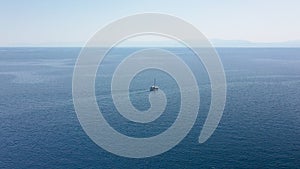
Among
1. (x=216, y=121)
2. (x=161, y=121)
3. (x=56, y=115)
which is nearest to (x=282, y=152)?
(x=216, y=121)

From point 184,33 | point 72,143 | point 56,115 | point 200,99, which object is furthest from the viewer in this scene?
point 200,99

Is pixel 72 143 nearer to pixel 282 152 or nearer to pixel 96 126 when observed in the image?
pixel 96 126

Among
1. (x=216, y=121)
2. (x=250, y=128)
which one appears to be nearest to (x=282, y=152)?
(x=250, y=128)

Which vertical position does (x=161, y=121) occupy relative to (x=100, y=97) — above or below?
below

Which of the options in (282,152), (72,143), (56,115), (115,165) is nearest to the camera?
(115,165)

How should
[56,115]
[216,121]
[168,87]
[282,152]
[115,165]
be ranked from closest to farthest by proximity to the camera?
1. [115,165]
2. [282,152]
3. [216,121]
4. [56,115]
5. [168,87]

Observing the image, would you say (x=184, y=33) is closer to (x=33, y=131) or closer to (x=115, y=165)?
(x=115, y=165)

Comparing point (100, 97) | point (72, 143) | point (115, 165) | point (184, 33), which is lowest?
point (115, 165)

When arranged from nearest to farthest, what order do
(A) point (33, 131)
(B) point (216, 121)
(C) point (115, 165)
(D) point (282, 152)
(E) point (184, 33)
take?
1. (E) point (184, 33)
2. (C) point (115, 165)
3. (D) point (282, 152)
4. (A) point (33, 131)
5. (B) point (216, 121)

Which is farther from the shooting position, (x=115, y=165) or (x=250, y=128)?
(x=250, y=128)
